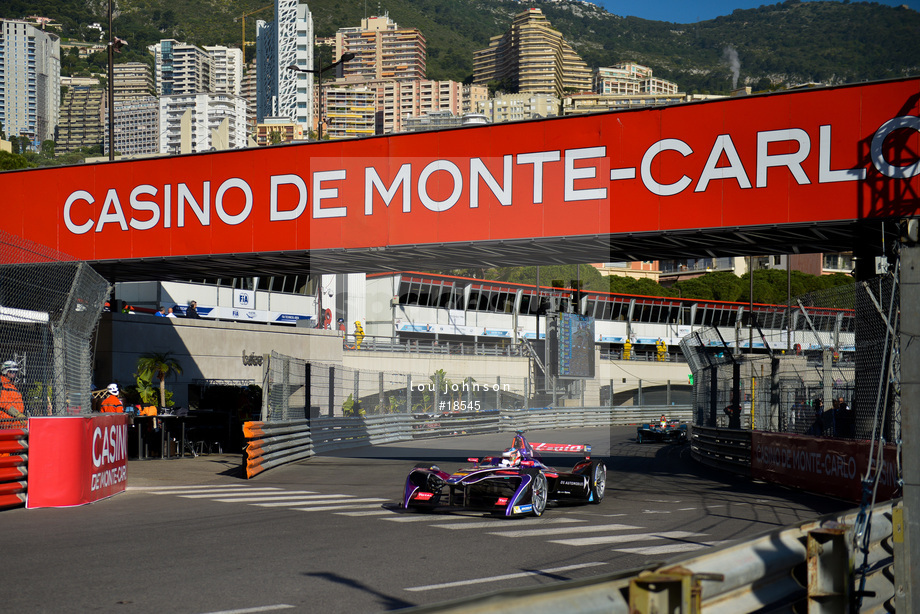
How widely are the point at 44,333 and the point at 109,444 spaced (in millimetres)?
1881

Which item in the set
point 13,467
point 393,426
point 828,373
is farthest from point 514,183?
point 393,426

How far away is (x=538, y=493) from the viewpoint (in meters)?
11.8

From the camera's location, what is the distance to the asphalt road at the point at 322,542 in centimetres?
667

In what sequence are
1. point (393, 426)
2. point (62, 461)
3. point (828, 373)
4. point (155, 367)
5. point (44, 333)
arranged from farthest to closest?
1. point (393, 426)
2. point (155, 367)
3. point (828, 373)
4. point (44, 333)
5. point (62, 461)

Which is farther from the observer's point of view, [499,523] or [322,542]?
[499,523]

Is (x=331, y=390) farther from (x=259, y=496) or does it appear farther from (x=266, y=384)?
(x=259, y=496)

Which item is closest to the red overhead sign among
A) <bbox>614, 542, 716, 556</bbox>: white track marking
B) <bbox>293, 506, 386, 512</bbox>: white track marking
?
<bbox>293, 506, 386, 512</bbox>: white track marking

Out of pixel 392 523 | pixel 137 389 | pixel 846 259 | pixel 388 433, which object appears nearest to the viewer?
pixel 392 523

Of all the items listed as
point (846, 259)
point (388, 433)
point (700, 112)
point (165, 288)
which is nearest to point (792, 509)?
point (700, 112)

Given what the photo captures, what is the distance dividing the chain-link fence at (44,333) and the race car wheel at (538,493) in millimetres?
6657

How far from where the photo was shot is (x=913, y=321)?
5.12 meters

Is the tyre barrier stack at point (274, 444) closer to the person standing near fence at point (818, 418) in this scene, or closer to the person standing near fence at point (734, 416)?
the person standing near fence at point (734, 416)

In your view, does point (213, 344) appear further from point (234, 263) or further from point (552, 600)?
point (552, 600)

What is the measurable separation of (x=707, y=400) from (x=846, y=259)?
122 m
